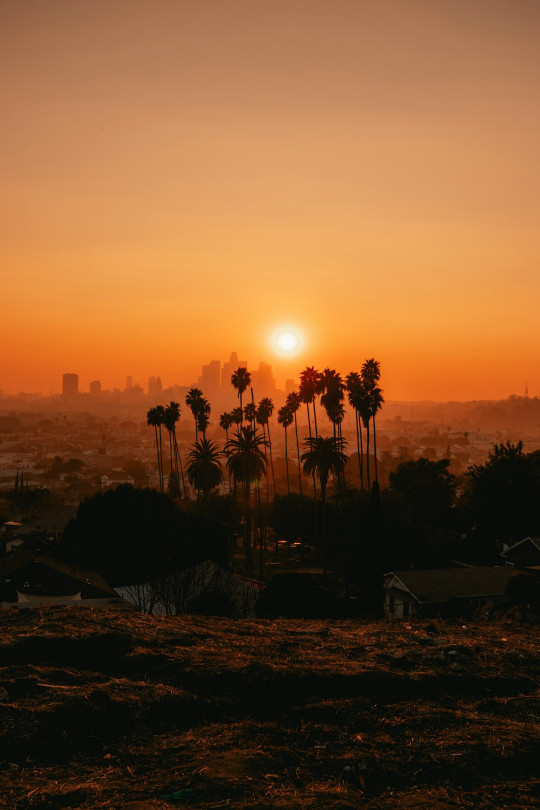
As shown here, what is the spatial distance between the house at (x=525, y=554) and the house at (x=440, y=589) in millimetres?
5276

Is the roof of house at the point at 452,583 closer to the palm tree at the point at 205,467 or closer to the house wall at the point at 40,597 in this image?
the house wall at the point at 40,597

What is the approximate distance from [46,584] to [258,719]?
28.2m

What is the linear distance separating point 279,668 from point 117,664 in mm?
2443

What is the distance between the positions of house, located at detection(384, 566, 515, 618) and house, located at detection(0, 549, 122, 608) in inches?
558

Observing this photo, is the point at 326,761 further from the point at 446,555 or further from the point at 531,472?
the point at 531,472

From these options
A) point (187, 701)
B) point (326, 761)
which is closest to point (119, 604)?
point (187, 701)

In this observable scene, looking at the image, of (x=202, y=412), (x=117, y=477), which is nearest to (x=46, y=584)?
(x=202, y=412)

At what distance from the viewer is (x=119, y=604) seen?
28.2 meters

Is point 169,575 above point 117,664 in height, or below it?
below

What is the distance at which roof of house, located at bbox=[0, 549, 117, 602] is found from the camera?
110ft

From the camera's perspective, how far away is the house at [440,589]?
1256 inches

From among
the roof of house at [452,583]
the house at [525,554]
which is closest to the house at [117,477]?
the house at [525,554]

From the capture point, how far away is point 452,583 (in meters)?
34.2

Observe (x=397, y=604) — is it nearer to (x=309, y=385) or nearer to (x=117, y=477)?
(x=309, y=385)
